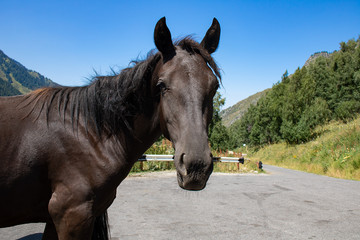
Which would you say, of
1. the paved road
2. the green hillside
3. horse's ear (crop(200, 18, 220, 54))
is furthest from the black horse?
the green hillside

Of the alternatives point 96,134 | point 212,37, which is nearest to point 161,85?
point 96,134

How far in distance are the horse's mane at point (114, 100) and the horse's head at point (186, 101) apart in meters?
0.10

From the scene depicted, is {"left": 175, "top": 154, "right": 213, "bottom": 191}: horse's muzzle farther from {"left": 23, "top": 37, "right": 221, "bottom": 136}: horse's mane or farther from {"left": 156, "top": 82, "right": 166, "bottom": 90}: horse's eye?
{"left": 23, "top": 37, "right": 221, "bottom": 136}: horse's mane

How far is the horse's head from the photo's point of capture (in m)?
1.44

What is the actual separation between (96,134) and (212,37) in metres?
1.41

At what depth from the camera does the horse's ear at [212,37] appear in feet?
7.25

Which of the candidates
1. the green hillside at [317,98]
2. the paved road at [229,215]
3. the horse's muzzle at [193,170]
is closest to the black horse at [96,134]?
the horse's muzzle at [193,170]

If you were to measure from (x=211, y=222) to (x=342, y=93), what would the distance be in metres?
34.7

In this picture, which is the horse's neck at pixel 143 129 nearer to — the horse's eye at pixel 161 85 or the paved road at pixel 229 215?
the horse's eye at pixel 161 85

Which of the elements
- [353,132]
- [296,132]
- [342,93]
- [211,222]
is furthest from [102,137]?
[342,93]

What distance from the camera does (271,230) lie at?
4.18 m

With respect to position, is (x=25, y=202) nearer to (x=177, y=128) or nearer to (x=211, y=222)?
(x=177, y=128)

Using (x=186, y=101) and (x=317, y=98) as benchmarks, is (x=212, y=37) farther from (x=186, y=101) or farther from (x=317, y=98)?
(x=317, y=98)

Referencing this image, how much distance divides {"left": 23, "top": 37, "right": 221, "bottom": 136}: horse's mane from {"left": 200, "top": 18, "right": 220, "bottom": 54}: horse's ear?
0.26 m
